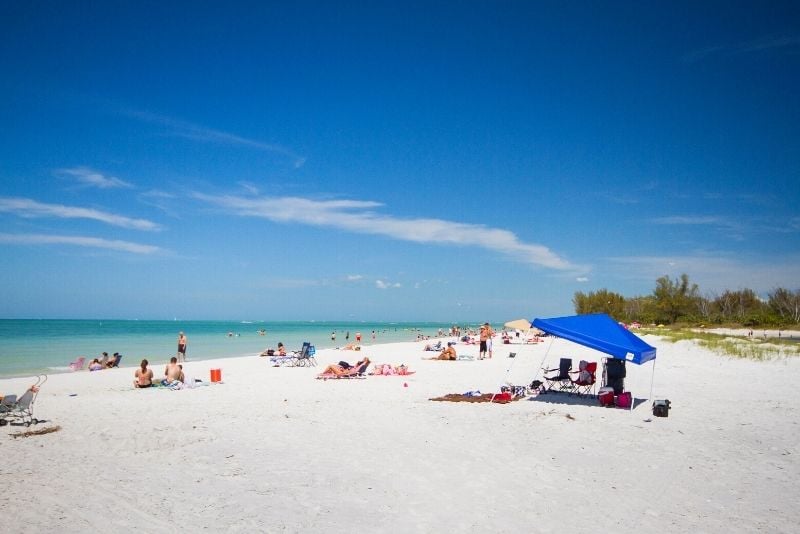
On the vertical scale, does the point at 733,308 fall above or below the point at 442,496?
above

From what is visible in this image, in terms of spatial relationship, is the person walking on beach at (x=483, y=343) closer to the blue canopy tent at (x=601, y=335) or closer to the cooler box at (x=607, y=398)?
the blue canopy tent at (x=601, y=335)

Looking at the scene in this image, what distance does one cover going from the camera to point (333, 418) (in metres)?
9.58

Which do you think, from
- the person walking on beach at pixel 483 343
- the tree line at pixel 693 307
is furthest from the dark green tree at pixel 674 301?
the person walking on beach at pixel 483 343

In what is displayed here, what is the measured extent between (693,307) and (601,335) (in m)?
58.9

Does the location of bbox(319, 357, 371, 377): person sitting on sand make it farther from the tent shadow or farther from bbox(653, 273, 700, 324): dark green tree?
bbox(653, 273, 700, 324): dark green tree

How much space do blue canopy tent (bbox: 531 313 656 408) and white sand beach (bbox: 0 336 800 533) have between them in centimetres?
113

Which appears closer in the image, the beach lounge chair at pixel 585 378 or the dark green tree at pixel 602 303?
the beach lounge chair at pixel 585 378

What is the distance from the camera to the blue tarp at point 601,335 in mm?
10227

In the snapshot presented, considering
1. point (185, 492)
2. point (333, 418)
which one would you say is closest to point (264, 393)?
point (333, 418)

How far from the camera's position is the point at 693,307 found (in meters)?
61.5

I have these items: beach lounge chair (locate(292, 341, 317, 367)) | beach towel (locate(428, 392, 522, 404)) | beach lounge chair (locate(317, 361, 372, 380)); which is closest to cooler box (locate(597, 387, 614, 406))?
beach towel (locate(428, 392, 522, 404))

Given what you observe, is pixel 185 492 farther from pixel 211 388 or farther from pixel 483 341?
pixel 483 341

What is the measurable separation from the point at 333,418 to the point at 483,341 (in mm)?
13916

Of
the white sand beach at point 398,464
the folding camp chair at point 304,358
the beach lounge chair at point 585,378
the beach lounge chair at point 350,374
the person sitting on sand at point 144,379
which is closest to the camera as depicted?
the white sand beach at point 398,464
